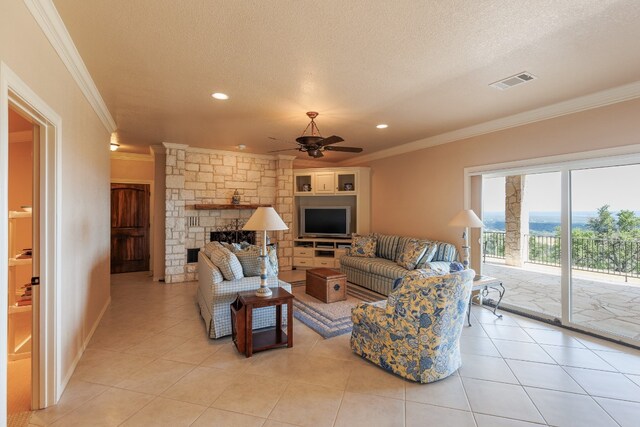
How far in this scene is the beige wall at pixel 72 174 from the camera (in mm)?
1650

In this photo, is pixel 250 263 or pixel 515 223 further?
pixel 515 223

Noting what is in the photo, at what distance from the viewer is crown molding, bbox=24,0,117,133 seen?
1789 millimetres

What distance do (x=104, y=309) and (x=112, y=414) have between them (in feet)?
8.31

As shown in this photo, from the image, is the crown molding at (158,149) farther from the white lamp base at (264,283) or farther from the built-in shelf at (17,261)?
the white lamp base at (264,283)

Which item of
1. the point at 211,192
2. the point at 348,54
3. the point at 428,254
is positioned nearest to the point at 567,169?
the point at 428,254

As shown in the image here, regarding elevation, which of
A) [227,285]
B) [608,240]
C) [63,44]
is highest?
[63,44]

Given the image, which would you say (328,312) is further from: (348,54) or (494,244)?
(494,244)

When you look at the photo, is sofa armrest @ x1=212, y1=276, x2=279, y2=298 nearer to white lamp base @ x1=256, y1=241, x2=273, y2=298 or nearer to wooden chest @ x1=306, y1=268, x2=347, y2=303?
white lamp base @ x1=256, y1=241, x2=273, y2=298

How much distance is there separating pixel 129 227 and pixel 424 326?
6.78 metres

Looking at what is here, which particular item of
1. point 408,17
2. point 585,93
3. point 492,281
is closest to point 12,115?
point 408,17

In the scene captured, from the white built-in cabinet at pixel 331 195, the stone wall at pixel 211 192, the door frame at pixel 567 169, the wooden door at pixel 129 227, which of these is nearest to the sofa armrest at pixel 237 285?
the stone wall at pixel 211 192

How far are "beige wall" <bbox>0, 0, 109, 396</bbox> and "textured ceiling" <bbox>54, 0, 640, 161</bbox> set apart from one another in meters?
0.32

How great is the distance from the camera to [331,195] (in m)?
7.04

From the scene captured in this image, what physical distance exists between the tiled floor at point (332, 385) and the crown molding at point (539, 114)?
8.54 feet
